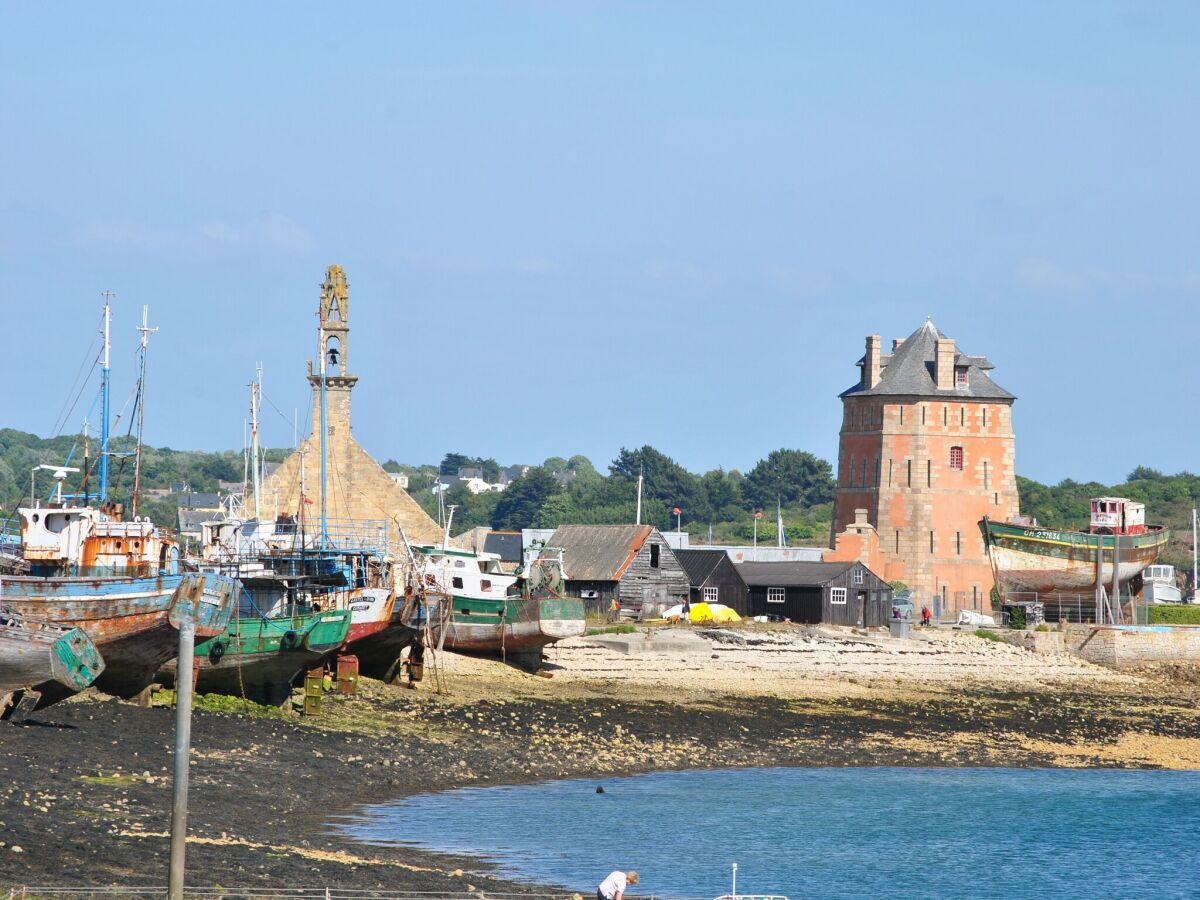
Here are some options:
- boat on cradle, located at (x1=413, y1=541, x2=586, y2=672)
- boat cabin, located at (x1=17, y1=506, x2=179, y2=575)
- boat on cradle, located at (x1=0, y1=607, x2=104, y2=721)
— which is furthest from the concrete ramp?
boat on cradle, located at (x1=0, y1=607, x2=104, y2=721)

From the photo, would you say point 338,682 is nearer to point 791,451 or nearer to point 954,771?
point 954,771

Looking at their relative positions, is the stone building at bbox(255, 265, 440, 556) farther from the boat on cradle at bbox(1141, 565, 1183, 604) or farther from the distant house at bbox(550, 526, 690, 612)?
the boat on cradle at bbox(1141, 565, 1183, 604)

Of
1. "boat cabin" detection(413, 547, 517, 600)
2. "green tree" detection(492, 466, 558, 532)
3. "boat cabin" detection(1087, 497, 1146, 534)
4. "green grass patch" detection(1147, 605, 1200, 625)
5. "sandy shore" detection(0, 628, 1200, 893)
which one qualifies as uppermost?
"green tree" detection(492, 466, 558, 532)

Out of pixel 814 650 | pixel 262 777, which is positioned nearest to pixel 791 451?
pixel 814 650

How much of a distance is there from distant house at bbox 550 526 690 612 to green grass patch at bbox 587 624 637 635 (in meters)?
6.15

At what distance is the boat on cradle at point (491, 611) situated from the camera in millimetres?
50531

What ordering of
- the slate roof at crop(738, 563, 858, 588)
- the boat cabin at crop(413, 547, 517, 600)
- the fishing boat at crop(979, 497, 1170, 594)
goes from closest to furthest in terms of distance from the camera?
1. the boat cabin at crop(413, 547, 517, 600)
2. the slate roof at crop(738, 563, 858, 588)
3. the fishing boat at crop(979, 497, 1170, 594)

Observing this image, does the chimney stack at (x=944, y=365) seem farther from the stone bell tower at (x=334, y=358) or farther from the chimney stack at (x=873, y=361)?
the stone bell tower at (x=334, y=358)

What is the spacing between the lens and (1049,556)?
77.2m

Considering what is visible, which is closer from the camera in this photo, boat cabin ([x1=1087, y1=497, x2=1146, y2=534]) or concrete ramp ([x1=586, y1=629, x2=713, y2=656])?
concrete ramp ([x1=586, y1=629, x2=713, y2=656])

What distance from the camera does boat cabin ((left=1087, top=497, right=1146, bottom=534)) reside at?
258 feet

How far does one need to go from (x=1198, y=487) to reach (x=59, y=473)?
123 meters

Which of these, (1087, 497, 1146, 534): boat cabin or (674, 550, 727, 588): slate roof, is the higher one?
(1087, 497, 1146, 534): boat cabin

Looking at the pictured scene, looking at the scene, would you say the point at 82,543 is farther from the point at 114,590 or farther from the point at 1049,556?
the point at 1049,556
